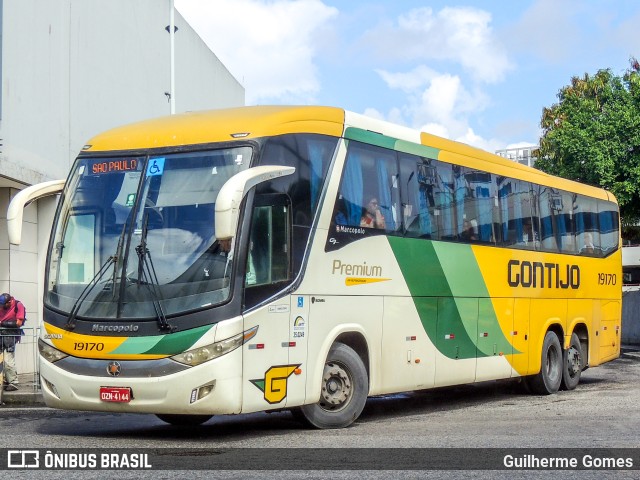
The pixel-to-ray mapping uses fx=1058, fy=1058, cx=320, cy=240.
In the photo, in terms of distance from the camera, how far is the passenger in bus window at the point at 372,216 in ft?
40.9

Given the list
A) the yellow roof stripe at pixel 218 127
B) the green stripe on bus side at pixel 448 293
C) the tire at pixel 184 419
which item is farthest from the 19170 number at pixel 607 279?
the tire at pixel 184 419

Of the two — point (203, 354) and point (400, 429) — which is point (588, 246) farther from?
point (203, 354)

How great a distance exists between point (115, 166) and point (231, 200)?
2105mm

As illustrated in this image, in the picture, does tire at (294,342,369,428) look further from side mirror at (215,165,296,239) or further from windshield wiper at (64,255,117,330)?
windshield wiper at (64,255,117,330)

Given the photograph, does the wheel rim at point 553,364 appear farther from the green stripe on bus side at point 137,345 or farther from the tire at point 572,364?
the green stripe on bus side at point 137,345

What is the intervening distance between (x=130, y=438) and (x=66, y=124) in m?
12.5

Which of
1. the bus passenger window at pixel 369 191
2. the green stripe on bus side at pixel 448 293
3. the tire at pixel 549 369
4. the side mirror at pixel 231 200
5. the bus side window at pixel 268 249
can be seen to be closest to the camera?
the side mirror at pixel 231 200

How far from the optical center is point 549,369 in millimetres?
17766

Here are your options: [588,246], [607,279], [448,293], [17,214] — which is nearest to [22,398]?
[17,214]

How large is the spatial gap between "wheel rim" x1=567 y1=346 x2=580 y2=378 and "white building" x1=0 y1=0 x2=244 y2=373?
941 cm

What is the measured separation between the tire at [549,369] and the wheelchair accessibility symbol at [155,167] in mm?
8596

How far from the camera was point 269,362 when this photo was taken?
35.4 feet

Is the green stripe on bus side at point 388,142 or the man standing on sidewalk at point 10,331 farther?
the man standing on sidewalk at point 10,331

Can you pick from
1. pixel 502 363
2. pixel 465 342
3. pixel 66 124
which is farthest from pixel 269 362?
pixel 66 124
